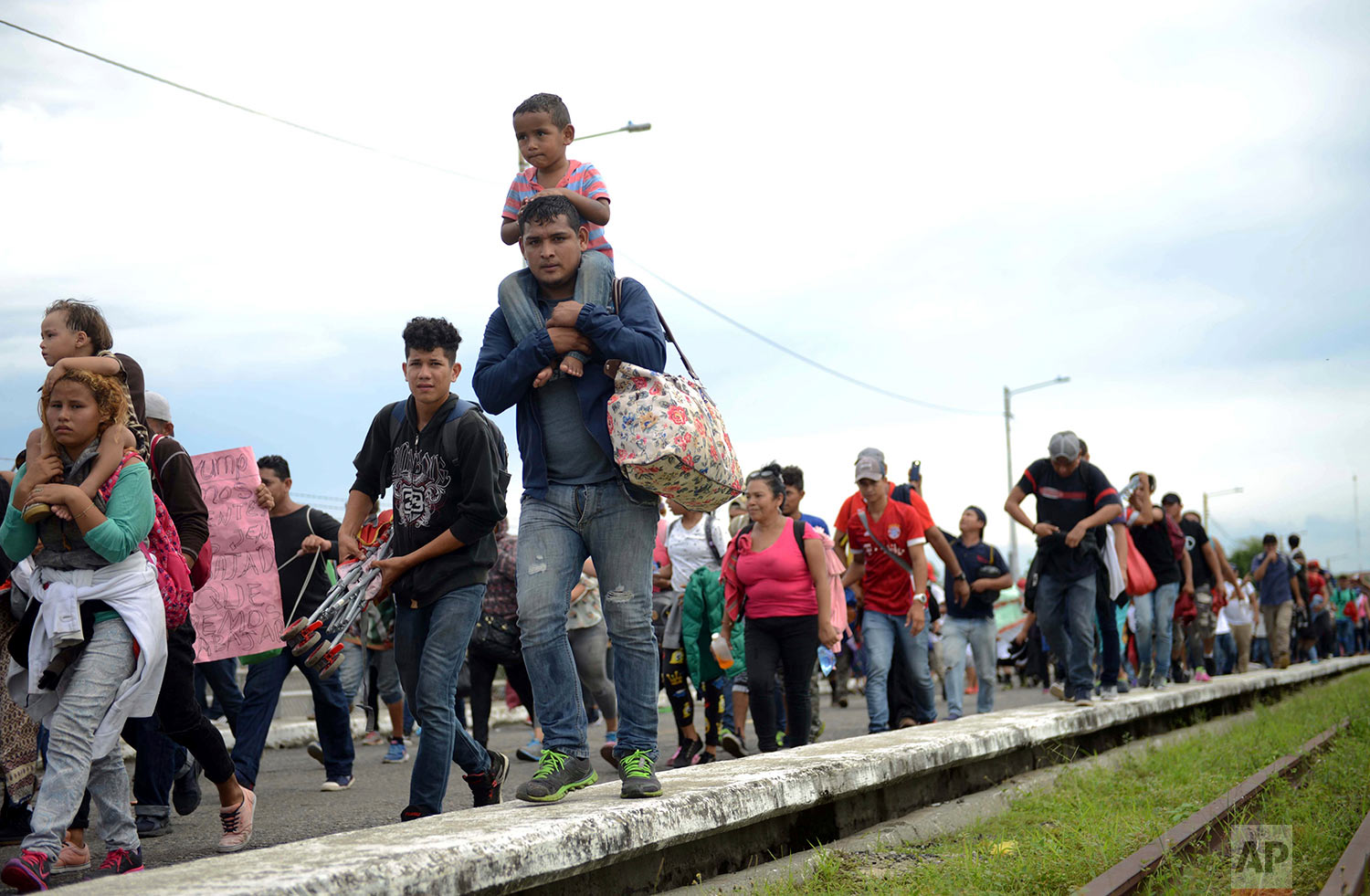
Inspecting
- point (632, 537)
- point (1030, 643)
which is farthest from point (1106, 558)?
point (1030, 643)

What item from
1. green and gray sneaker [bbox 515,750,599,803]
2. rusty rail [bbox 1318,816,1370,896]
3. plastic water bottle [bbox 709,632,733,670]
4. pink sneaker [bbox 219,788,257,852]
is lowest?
rusty rail [bbox 1318,816,1370,896]

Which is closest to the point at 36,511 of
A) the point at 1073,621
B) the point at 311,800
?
the point at 311,800

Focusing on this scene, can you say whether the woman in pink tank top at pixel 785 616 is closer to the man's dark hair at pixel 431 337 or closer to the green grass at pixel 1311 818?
the green grass at pixel 1311 818

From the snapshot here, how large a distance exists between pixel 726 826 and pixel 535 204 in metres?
2.26

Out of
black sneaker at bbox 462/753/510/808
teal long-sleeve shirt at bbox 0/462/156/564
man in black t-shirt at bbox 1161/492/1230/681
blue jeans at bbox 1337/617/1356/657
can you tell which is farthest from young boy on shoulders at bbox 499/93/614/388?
blue jeans at bbox 1337/617/1356/657

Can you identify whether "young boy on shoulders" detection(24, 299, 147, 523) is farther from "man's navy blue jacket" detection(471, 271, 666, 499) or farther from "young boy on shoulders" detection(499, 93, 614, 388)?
"young boy on shoulders" detection(499, 93, 614, 388)

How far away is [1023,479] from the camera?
33.1 feet

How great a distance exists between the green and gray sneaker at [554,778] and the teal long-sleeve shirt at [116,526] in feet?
5.23

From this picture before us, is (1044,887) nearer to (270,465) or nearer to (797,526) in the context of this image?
(797,526)

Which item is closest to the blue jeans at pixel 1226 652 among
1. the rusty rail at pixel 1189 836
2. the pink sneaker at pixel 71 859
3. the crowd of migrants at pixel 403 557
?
the rusty rail at pixel 1189 836

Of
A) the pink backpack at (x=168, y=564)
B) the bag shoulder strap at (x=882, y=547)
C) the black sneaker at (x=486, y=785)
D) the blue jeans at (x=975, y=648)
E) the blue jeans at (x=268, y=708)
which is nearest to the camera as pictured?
the pink backpack at (x=168, y=564)

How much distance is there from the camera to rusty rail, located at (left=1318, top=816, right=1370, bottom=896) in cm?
416

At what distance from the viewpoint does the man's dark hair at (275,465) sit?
8.03 metres

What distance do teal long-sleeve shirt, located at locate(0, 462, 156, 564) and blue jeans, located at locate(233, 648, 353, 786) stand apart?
1.61m
